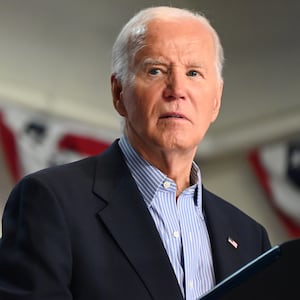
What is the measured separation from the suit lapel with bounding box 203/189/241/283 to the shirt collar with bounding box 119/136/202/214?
0.03m

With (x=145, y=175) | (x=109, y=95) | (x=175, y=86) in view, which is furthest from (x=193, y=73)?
(x=109, y=95)

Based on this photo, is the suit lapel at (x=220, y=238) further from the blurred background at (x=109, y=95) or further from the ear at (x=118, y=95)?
the blurred background at (x=109, y=95)

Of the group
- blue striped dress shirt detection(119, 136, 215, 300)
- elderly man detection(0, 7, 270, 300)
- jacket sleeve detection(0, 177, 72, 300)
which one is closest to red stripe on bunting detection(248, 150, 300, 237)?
elderly man detection(0, 7, 270, 300)

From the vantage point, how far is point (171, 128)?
1163 millimetres

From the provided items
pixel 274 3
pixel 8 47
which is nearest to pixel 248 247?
pixel 8 47

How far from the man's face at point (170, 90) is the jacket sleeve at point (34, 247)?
194mm

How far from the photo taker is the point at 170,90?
1.17m

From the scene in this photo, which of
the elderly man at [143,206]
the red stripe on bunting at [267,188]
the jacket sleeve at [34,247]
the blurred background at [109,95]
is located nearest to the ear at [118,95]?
the elderly man at [143,206]

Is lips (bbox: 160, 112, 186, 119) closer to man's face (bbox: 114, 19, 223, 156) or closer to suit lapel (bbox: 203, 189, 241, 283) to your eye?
man's face (bbox: 114, 19, 223, 156)

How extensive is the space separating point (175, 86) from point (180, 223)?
0.66 feet

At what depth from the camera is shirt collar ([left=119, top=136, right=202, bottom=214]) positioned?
1184 millimetres

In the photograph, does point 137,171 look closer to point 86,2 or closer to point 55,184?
point 55,184

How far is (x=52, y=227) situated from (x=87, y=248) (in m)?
0.06

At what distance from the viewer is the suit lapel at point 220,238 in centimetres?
118
